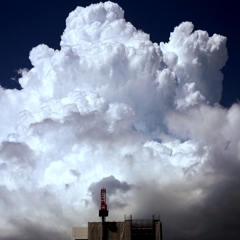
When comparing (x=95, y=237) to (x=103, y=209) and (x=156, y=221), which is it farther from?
(x=156, y=221)

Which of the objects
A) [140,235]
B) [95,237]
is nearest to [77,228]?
[95,237]

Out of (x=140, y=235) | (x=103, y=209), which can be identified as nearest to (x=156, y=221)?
(x=140, y=235)

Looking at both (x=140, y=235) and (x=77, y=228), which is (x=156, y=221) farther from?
(x=77, y=228)

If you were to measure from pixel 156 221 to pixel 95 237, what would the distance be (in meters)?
23.1

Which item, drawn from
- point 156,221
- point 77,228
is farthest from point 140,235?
point 77,228

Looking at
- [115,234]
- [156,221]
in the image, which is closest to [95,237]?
[115,234]

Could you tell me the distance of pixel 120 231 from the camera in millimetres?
194250

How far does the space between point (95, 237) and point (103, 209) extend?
10.9 metres

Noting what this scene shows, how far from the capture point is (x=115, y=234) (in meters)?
194

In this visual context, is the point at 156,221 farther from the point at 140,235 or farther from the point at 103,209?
the point at 103,209

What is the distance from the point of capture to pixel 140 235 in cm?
19375

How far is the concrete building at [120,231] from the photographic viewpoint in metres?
193

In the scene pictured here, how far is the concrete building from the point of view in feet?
634

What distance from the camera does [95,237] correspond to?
639ft
